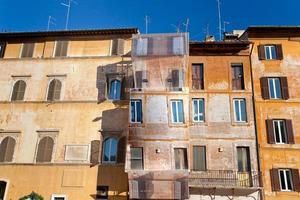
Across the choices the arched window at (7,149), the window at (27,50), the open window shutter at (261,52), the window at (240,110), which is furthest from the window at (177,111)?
the window at (27,50)

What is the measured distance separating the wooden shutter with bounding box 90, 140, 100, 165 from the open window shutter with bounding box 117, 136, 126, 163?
135cm

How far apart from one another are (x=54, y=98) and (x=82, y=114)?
2530 mm

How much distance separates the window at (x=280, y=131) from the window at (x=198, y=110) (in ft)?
13.9

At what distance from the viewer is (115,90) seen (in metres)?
25.2

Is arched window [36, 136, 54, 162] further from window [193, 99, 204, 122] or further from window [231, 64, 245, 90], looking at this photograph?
window [231, 64, 245, 90]

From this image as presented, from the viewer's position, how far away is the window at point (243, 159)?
22.4 metres

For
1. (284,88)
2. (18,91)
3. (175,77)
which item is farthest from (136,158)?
(284,88)

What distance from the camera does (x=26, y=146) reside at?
2423cm

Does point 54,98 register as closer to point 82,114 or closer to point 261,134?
point 82,114

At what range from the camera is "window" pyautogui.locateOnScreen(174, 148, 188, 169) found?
22.4 metres

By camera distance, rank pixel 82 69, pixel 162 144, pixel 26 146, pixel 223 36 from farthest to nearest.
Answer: pixel 223 36
pixel 82 69
pixel 26 146
pixel 162 144

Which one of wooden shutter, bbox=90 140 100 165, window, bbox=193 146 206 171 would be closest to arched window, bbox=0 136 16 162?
wooden shutter, bbox=90 140 100 165

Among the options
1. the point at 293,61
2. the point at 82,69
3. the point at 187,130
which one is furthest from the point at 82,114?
the point at 293,61

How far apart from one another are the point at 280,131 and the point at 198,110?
212 inches
